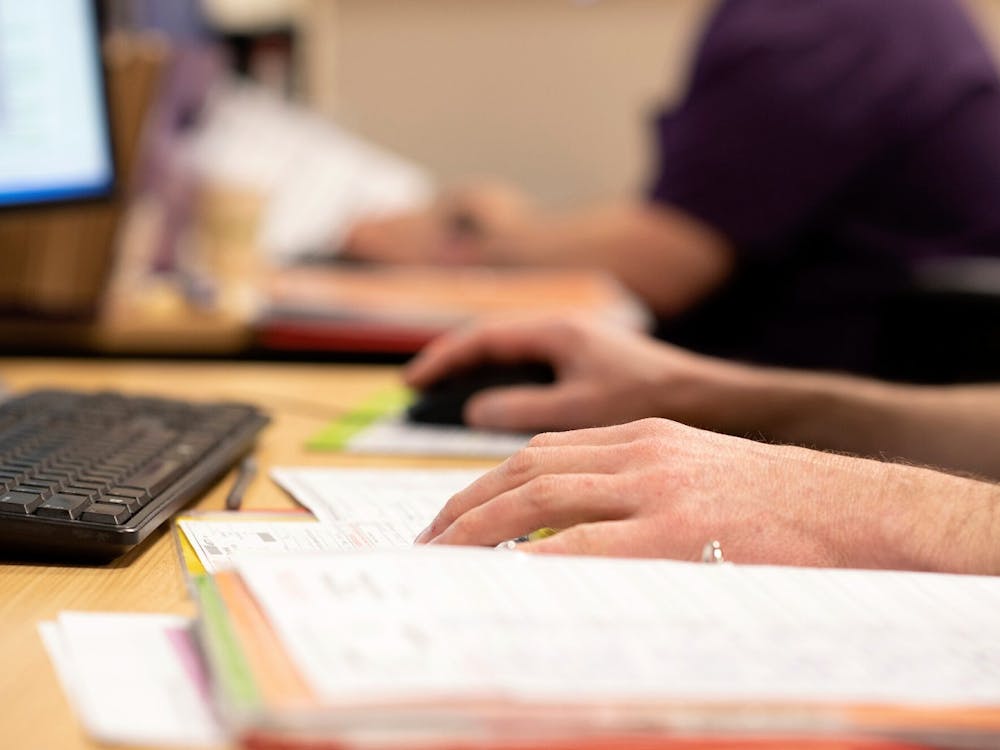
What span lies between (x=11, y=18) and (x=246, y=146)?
1001 millimetres

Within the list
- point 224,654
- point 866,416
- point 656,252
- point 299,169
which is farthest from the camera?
point 299,169

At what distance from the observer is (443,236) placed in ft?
6.67

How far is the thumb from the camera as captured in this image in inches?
36.4

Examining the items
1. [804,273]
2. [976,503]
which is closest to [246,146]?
[804,273]

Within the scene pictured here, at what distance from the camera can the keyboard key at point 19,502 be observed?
23.0 inches

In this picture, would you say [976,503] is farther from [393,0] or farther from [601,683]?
[393,0]

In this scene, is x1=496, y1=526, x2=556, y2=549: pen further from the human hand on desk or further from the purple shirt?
the purple shirt

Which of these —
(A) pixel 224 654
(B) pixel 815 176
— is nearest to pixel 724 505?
(A) pixel 224 654

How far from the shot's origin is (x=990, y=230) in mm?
1588

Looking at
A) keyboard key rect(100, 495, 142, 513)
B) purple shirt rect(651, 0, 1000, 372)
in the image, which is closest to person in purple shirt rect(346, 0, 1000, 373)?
purple shirt rect(651, 0, 1000, 372)

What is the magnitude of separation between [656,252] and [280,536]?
1.12m

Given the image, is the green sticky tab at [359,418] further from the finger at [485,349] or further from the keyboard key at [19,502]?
the keyboard key at [19,502]

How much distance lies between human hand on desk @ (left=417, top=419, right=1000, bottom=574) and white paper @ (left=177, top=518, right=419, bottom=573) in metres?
0.05

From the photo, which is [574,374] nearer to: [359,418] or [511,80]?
[359,418]
